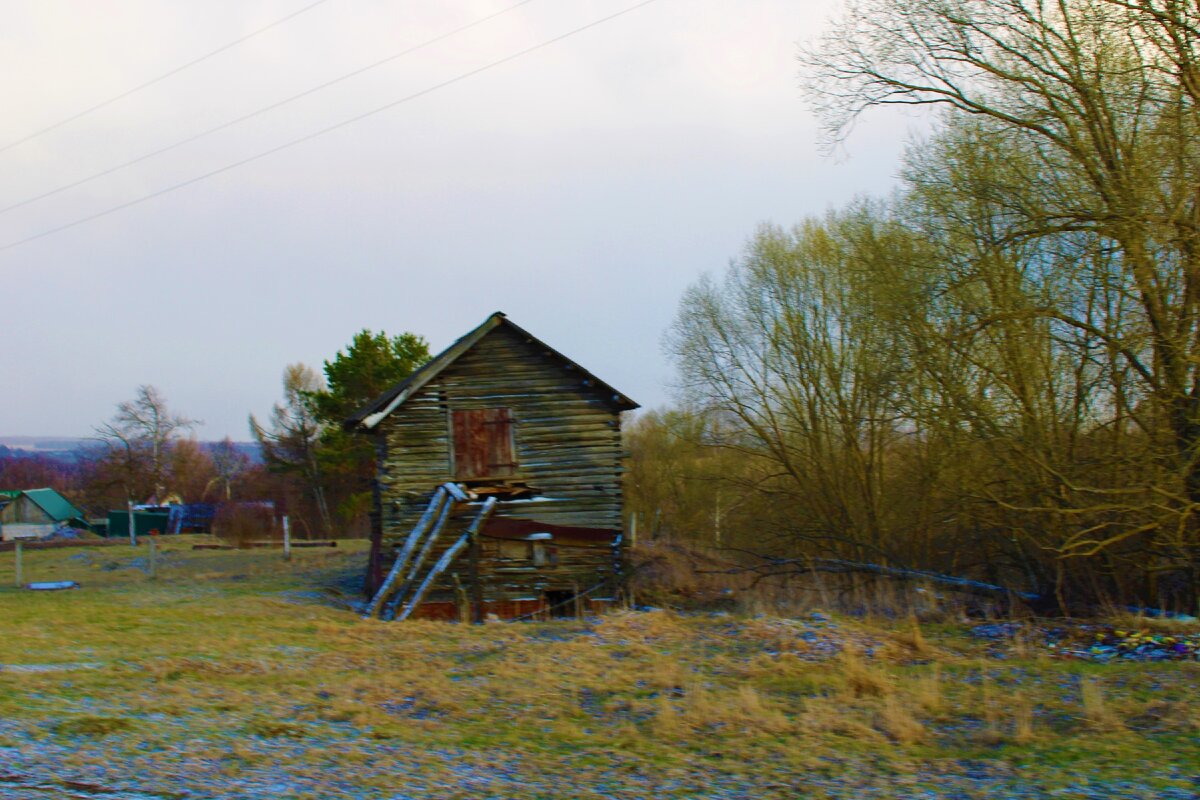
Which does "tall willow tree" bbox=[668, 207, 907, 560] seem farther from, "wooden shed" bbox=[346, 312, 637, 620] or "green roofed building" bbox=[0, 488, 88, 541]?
"green roofed building" bbox=[0, 488, 88, 541]

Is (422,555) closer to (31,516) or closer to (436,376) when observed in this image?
(436,376)

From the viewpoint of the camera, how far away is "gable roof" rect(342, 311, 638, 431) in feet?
70.6

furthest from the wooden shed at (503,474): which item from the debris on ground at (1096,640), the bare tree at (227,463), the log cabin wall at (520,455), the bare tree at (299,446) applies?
the bare tree at (227,463)

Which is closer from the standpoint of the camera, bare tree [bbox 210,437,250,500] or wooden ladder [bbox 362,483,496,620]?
wooden ladder [bbox 362,483,496,620]

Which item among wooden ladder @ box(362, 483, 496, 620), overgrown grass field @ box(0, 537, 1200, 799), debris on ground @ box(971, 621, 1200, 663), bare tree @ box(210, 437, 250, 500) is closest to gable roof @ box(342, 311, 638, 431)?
wooden ladder @ box(362, 483, 496, 620)

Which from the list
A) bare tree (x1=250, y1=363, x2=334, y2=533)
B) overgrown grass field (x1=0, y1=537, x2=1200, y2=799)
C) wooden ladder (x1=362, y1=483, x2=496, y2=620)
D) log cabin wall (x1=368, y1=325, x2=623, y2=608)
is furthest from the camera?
bare tree (x1=250, y1=363, x2=334, y2=533)

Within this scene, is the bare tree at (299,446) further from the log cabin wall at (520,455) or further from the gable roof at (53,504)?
the log cabin wall at (520,455)

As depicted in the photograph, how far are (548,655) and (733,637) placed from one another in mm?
2549

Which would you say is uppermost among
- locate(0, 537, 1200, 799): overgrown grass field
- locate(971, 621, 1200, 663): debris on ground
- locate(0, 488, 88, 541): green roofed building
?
locate(0, 488, 88, 541): green roofed building

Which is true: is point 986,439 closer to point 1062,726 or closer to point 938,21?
point 938,21

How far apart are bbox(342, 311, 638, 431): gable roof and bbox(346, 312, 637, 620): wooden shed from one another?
0.03m

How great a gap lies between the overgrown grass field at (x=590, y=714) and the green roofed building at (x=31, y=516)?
2361 inches

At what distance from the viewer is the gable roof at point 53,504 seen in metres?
67.0

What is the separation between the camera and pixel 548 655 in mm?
11508
